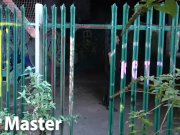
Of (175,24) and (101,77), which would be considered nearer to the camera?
(175,24)

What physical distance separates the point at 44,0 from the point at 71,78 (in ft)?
22.0

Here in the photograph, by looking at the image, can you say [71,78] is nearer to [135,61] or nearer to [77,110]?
[135,61]

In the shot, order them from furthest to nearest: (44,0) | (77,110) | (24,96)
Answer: (44,0)
(77,110)
(24,96)

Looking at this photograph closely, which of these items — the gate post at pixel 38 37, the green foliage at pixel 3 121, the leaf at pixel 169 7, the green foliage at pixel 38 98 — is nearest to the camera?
the leaf at pixel 169 7

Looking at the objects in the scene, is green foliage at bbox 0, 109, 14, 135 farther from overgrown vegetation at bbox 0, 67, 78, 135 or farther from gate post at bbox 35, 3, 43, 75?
gate post at bbox 35, 3, 43, 75

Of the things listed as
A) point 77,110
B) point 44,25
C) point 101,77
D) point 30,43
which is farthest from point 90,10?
point 44,25

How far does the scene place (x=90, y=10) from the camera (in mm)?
13648

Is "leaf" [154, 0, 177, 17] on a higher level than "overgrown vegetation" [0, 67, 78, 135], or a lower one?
higher

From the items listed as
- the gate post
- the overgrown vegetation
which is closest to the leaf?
the overgrown vegetation

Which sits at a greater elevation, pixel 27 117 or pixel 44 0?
pixel 44 0

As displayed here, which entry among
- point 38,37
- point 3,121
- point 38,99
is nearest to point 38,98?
point 38,99

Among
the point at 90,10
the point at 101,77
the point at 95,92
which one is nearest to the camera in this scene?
the point at 95,92

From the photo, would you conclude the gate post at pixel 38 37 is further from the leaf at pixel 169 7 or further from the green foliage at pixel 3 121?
the leaf at pixel 169 7

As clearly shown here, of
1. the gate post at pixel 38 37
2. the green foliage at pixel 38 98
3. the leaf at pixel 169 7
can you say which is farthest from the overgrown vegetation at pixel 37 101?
the leaf at pixel 169 7
